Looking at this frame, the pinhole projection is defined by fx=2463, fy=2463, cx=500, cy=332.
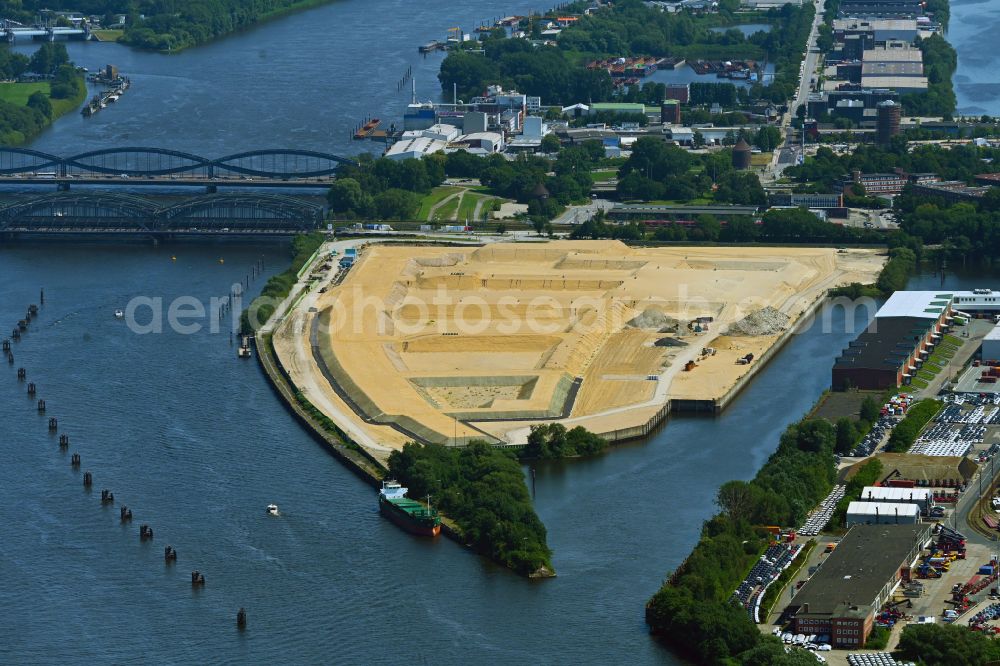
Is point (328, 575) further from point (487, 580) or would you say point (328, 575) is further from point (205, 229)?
point (205, 229)

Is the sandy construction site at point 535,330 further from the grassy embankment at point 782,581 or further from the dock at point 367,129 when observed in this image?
the dock at point 367,129

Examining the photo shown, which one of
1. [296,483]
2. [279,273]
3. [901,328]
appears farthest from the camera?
[279,273]

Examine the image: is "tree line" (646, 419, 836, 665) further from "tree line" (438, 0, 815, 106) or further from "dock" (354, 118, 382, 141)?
"tree line" (438, 0, 815, 106)

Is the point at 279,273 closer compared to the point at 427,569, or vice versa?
the point at 427,569

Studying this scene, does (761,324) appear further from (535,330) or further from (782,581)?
(782,581)

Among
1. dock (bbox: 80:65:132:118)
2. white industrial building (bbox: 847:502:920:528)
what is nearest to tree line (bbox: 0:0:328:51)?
dock (bbox: 80:65:132:118)

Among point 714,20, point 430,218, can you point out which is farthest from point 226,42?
point 430,218

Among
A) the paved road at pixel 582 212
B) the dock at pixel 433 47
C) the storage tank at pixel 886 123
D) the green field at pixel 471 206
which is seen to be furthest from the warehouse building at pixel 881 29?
the green field at pixel 471 206
